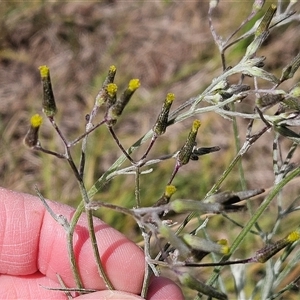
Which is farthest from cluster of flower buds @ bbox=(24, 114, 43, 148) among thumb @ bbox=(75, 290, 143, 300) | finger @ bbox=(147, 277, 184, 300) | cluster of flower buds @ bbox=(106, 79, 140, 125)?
finger @ bbox=(147, 277, 184, 300)

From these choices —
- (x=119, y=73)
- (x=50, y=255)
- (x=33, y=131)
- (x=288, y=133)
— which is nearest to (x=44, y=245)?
(x=50, y=255)

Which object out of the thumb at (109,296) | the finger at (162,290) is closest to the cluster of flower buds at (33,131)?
the thumb at (109,296)

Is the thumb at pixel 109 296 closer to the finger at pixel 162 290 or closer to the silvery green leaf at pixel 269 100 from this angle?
the finger at pixel 162 290

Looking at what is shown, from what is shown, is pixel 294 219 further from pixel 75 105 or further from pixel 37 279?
pixel 75 105

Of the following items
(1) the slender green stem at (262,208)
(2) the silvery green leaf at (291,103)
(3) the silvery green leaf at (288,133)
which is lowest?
(1) the slender green stem at (262,208)

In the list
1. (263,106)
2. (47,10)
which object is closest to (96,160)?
(47,10)

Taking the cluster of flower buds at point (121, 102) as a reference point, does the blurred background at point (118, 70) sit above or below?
below

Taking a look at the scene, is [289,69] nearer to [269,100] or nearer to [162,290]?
[269,100]
